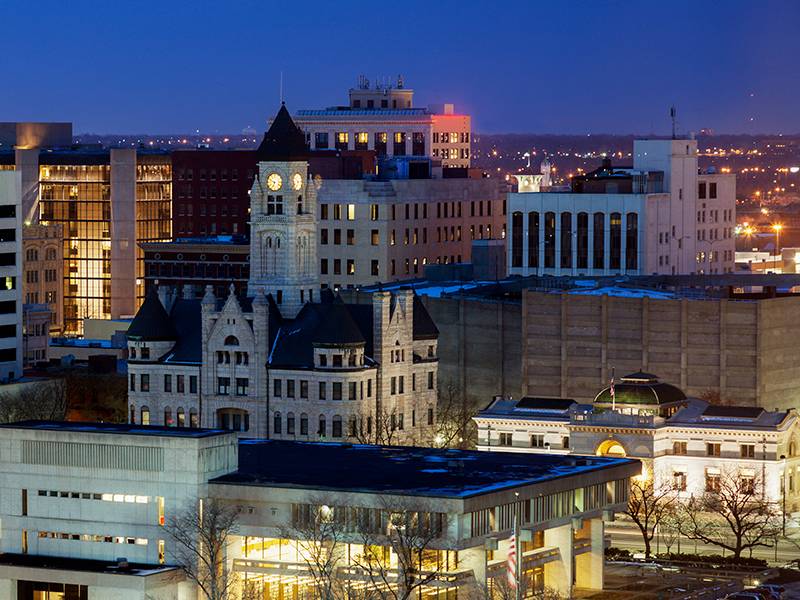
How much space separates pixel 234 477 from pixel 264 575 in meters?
6.10

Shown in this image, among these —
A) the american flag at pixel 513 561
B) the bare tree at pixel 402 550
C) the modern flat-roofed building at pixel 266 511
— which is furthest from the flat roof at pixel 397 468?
the american flag at pixel 513 561

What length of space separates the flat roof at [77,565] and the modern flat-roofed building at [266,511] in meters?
0.17

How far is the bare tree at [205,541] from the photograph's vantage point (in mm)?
166375

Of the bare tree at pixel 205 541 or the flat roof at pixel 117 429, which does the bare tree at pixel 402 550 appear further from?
the flat roof at pixel 117 429

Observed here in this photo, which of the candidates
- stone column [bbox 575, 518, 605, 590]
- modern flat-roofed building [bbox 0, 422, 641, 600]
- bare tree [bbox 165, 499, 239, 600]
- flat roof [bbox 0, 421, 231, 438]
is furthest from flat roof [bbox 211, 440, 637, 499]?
stone column [bbox 575, 518, 605, 590]

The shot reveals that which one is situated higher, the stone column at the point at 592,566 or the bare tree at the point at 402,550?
the bare tree at the point at 402,550

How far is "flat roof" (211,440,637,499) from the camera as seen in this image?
16750cm

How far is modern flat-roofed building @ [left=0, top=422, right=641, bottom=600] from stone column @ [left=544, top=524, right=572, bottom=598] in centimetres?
6

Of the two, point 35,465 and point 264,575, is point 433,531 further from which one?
point 35,465

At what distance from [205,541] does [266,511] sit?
4211 millimetres

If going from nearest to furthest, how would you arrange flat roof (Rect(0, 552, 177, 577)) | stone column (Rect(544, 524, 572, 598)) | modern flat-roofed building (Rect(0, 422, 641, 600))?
1. modern flat-roofed building (Rect(0, 422, 641, 600))
2. flat roof (Rect(0, 552, 177, 577))
3. stone column (Rect(544, 524, 572, 598))

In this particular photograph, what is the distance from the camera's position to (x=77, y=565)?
556 ft

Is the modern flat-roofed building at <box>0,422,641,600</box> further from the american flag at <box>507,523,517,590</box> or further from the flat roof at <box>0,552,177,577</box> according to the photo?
the american flag at <box>507,523,517,590</box>

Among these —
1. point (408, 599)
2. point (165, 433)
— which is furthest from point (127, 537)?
point (408, 599)
